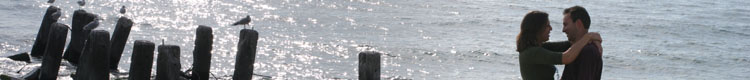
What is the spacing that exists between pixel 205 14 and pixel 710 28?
1133 cm

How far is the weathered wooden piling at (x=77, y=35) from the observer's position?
1447 cm

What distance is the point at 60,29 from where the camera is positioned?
13.4m

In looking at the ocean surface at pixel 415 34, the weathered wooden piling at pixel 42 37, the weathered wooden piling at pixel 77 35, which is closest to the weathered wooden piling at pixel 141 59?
the ocean surface at pixel 415 34

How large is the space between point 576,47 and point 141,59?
19.4ft

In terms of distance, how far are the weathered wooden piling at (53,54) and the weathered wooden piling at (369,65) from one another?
11.7ft

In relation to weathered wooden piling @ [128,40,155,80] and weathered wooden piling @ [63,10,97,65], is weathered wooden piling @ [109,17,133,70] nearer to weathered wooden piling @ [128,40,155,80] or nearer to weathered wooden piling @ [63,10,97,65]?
weathered wooden piling @ [63,10,97,65]

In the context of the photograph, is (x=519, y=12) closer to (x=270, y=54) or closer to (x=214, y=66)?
(x=270, y=54)

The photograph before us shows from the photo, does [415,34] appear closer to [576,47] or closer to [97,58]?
[97,58]

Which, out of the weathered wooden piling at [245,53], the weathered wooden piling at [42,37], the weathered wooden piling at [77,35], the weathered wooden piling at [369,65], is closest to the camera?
the weathered wooden piling at [369,65]

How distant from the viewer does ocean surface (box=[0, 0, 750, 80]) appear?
18.7 meters

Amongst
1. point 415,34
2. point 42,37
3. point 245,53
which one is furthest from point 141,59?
point 415,34

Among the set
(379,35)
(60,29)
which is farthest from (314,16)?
(60,29)

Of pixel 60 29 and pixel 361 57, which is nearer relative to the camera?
pixel 361 57

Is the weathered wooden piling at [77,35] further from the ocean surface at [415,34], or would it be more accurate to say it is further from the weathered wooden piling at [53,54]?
the weathered wooden piling at [53,54]
